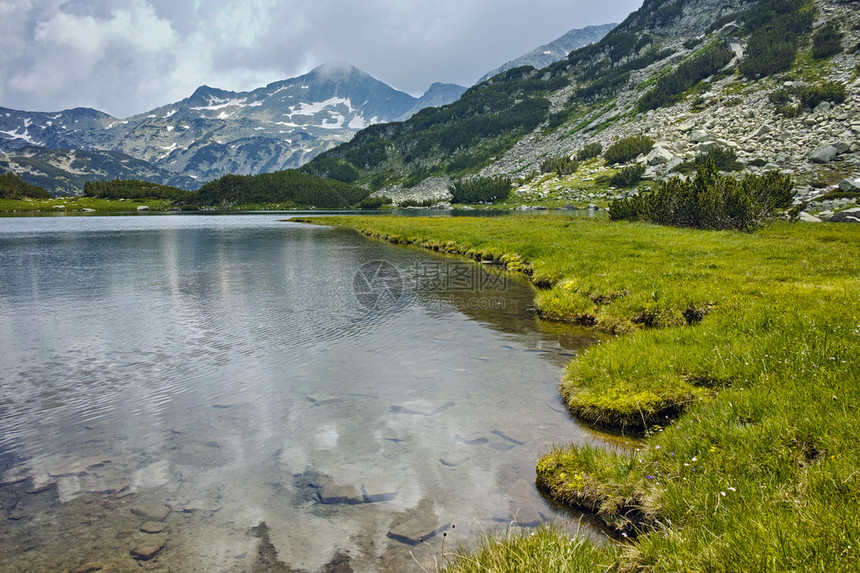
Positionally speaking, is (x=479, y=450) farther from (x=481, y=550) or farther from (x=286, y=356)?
(x=286, y=356)

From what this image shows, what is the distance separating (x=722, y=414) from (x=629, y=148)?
18498cm

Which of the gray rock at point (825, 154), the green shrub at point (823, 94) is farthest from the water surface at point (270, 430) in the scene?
the green shrub at point (823, 94)

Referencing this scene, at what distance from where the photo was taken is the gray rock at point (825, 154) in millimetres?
81625

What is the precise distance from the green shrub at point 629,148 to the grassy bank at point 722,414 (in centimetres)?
16414

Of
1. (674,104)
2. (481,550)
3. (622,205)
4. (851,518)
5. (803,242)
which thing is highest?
(674,104)

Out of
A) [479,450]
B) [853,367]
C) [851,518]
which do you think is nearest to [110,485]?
[479,450]

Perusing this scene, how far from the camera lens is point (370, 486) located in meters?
7.95

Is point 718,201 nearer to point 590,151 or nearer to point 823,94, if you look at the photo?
point 823,94

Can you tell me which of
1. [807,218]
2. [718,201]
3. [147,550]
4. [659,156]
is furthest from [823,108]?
[147,550]

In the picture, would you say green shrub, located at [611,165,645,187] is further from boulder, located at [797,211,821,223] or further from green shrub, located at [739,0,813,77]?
boulder, located at [797,211,821,223]

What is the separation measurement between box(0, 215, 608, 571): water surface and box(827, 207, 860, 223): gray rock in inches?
1498

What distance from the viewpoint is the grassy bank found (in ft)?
14.7

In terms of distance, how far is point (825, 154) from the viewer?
8181cm

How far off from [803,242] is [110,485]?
116 ft
